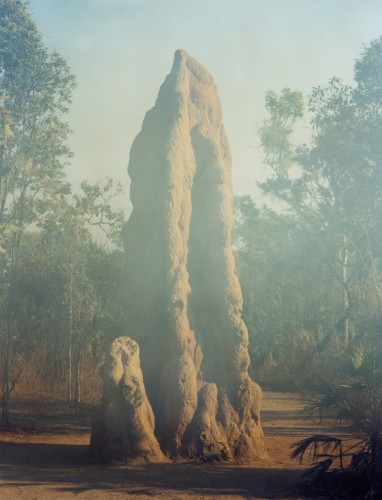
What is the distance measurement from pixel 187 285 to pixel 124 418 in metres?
2.17

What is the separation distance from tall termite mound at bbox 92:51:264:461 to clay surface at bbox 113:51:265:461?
2cm

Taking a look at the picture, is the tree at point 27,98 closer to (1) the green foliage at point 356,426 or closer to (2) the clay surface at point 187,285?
(2) the clay surface at point 187,285

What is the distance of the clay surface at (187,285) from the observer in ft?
29.0

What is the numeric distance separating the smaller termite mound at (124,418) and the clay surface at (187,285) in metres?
0.40

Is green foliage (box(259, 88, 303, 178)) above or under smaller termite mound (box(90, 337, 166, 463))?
above

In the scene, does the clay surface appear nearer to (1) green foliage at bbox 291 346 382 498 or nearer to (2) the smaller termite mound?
(2) the smaller termite mound

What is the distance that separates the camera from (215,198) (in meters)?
9.91

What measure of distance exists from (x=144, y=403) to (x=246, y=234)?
2717cm

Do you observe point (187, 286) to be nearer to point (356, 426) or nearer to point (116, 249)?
point (356, 426)

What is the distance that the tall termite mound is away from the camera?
8836 mm

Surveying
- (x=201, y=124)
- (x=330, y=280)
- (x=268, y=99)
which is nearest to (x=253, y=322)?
(x=330, y=280)

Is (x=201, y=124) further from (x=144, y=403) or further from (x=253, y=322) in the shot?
(x=253, y=322)

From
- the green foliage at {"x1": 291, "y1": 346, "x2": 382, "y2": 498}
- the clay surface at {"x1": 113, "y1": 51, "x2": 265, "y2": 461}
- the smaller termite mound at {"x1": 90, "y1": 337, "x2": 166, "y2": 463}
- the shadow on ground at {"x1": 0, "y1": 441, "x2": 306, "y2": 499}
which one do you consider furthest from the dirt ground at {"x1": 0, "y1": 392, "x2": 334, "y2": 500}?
the clay surface at {"x1": 113, "y1": 51, "x2": 265, "y2": 461}

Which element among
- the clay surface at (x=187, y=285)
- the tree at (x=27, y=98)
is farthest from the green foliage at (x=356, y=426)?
the tree at (x=27, y=98)
